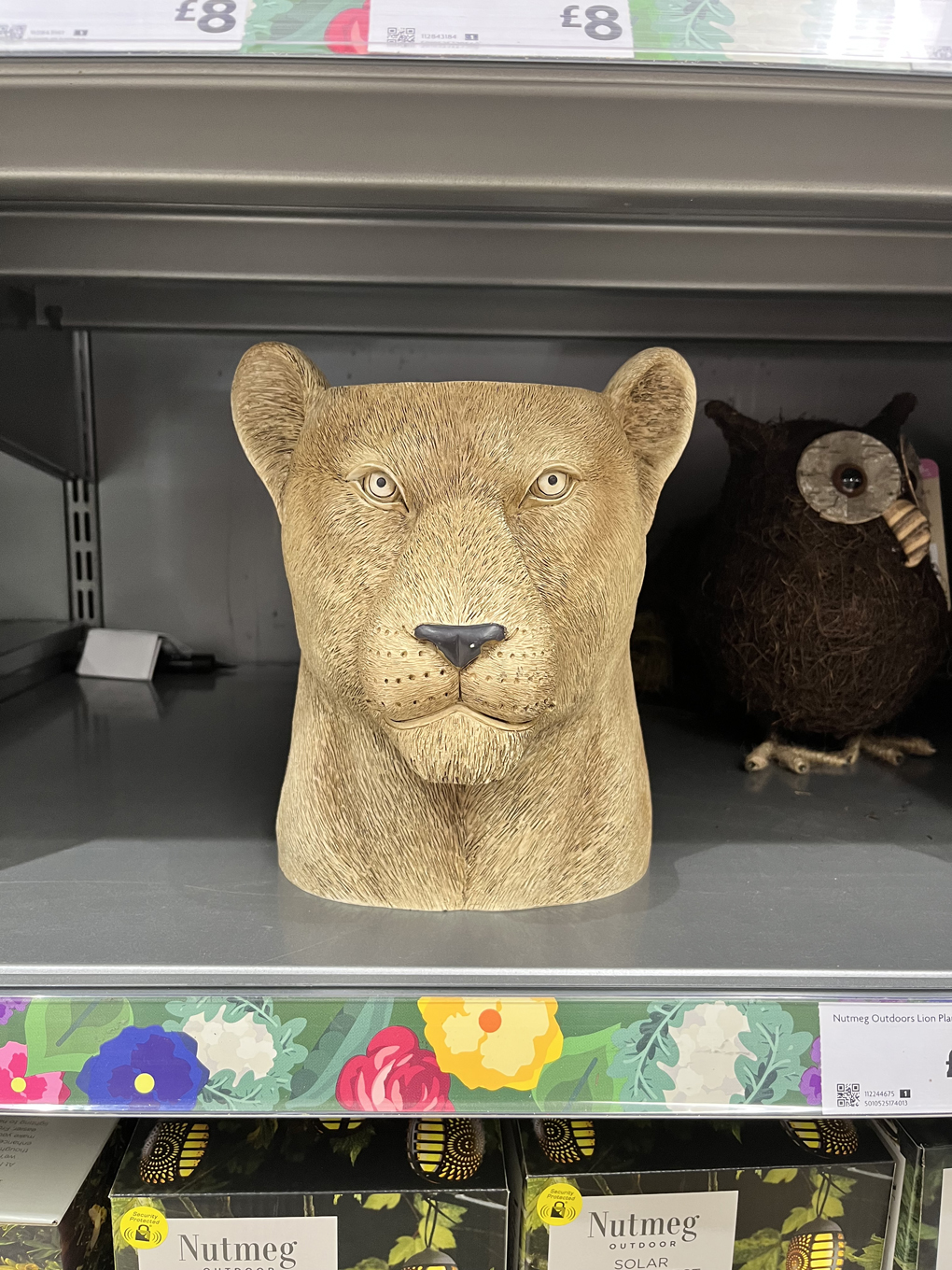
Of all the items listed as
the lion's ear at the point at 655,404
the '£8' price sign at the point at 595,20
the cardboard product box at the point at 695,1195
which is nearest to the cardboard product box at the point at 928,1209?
the cardboard product box at the point at 695,1195

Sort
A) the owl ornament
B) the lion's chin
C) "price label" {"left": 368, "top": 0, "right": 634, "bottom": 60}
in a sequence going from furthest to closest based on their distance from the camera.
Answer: the owl ornament
the lion's chin
"price label" {"left": 368, "top": 0, "right": 634, "bottom": 60}

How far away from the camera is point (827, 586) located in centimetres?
86

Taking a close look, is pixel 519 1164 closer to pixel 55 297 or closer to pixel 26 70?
pixel 26 70

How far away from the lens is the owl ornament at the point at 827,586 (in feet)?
2.84

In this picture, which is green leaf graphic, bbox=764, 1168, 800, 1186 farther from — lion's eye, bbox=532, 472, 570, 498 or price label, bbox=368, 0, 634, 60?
price label, bbox=368, 0, 634, 60

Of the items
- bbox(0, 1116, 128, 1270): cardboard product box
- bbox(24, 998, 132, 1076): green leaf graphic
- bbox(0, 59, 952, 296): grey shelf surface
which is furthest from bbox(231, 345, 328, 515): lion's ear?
bbox(0, 1116, 128, 1270): cardboard product box

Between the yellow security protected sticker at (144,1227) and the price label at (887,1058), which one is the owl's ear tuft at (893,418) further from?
the yellow security protected sticker at (144,1227)

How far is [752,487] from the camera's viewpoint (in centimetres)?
93

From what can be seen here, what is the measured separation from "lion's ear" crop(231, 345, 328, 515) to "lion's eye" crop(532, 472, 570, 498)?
0.18m

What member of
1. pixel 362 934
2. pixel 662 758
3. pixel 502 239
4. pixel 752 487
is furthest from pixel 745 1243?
pixel 502 239

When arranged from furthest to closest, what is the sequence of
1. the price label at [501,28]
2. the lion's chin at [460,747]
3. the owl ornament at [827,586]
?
the owl ornament at [827,586]
the lion's chin at [460,747]
the price label at [501,28]

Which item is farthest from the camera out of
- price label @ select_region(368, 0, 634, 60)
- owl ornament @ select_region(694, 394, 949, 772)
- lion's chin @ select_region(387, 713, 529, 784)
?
owl ornament @ select_region(694, 394, 949, 772)

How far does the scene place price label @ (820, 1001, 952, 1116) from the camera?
51cm

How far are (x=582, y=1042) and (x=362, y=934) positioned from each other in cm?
16
